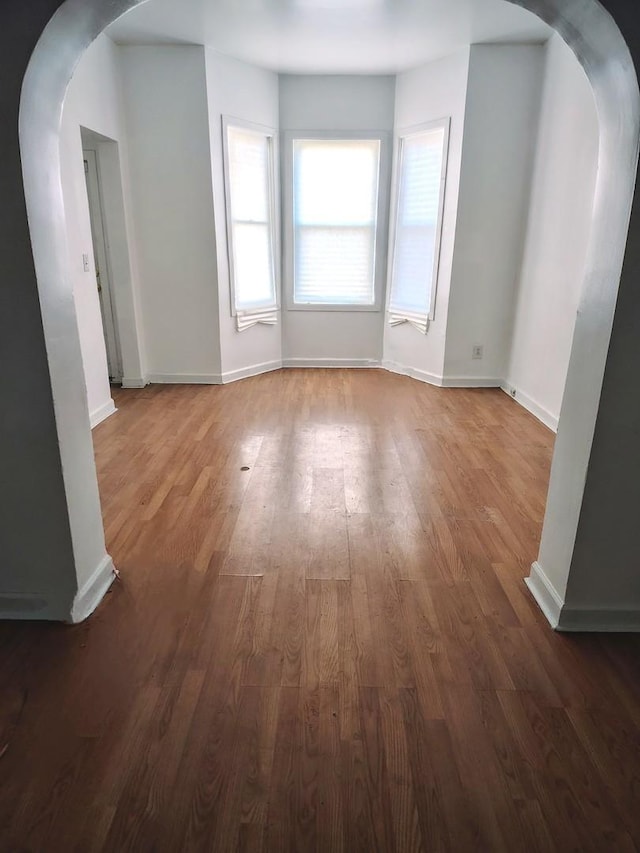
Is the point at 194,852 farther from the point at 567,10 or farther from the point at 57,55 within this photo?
the point at 567,10

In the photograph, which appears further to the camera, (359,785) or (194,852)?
(359,785)

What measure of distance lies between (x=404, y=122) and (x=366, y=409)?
2.84 meters

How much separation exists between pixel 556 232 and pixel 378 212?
6.35 feet

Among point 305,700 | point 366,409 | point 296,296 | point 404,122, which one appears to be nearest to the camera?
point 305,700

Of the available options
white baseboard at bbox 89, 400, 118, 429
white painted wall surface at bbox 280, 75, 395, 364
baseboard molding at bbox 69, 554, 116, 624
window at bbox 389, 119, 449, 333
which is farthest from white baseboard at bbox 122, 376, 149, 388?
baseboard molding at bbox 69, 554, 116, 624

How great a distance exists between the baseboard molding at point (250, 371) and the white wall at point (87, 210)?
887 mm

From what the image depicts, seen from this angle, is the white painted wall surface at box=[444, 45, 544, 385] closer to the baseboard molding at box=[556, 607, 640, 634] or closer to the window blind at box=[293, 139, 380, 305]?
the window blind at box=[293, 139, 380, 305]

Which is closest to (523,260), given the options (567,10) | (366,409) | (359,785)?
(366,409)

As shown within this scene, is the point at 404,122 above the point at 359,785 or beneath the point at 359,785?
above

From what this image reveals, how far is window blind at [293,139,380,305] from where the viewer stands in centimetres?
518

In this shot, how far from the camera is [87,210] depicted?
3.91m

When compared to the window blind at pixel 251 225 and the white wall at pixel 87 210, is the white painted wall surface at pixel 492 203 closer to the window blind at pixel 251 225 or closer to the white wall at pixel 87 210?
the window blind at pixel 251 225

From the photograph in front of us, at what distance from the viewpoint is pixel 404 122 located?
4.95 m

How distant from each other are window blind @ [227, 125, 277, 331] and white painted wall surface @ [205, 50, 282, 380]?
0.10m
